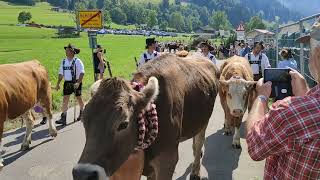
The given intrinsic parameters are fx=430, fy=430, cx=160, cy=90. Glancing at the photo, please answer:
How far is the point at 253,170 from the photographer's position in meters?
6.98

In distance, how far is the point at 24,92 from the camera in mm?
8391

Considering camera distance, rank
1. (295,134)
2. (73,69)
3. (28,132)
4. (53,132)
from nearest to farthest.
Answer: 1. (295,134)
2. (28,132)
3. (53,132)
4. (73,69)

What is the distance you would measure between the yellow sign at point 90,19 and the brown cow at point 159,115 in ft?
31.1

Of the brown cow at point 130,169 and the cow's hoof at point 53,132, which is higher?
the brown cow at point 130,169

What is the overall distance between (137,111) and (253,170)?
4096 mm

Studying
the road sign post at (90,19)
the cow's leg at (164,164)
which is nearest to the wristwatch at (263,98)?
the cow's leg at (164,164)

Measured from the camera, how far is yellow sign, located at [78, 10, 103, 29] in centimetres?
1552

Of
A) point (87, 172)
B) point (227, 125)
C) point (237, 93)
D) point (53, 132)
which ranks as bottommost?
point (53, 132)

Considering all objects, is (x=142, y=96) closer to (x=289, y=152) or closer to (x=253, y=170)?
(x=289, y=152)

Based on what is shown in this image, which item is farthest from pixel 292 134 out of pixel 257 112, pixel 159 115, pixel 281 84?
pixel 159 115

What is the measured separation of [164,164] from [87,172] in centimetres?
151

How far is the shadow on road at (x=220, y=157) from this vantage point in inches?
268

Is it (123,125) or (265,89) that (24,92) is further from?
(265,89)

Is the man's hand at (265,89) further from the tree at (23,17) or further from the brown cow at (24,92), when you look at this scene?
the tree at (23,17)
